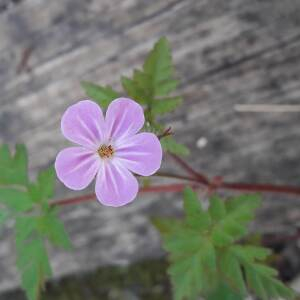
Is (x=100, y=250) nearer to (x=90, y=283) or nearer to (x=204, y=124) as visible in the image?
(x=90, y=283)

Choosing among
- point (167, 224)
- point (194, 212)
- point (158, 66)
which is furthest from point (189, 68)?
point (194, 212)

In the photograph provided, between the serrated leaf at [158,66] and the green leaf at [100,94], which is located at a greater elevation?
the serrated leaf at [158,66]

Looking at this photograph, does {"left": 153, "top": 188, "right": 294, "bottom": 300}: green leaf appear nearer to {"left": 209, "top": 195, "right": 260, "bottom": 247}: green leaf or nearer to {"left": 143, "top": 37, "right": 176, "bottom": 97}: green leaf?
{"left": 209, "top": 195, "right": 260, "bottom": 247}: green leaf

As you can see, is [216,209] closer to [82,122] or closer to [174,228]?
[174,228]

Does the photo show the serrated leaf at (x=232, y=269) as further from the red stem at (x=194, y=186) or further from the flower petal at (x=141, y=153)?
the flower petal at (x=141, y=153)

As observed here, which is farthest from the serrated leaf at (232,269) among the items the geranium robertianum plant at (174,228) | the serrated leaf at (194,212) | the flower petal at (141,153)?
the flower petal at (141,153)

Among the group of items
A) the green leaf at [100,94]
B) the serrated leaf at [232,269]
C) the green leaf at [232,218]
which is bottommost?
the serrated leaf at [232,269]
